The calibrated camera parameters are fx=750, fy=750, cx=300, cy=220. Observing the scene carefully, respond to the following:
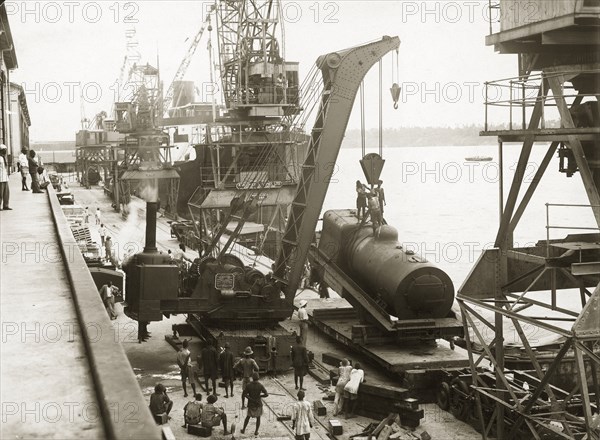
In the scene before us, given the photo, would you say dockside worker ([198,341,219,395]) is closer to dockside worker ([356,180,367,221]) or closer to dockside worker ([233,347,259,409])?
dockside worker ([233,347,259,409])

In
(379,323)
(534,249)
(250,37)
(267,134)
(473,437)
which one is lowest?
(473,437)

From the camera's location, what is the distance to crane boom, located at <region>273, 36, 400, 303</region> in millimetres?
23422

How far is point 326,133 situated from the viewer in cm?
2350

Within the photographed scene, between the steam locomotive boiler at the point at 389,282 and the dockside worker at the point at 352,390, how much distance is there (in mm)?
3642

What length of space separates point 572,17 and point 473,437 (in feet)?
29.6

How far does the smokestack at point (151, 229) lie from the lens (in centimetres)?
2211

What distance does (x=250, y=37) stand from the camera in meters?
56.8

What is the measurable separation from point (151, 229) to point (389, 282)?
7.27 metres

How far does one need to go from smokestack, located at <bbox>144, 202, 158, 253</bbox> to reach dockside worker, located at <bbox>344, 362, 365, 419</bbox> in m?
7.60

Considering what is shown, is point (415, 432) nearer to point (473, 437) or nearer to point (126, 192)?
point (473, 437)

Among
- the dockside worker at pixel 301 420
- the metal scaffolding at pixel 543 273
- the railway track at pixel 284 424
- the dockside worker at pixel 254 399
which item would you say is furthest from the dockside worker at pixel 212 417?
the metal scaffolding at pixel 543 273

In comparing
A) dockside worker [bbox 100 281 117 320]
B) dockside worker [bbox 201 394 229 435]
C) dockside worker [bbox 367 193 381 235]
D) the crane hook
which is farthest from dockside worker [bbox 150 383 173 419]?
the crane hook

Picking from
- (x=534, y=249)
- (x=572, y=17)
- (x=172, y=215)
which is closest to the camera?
(x=572, y=17)

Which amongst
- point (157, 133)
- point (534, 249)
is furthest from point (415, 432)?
point (157, 133)
